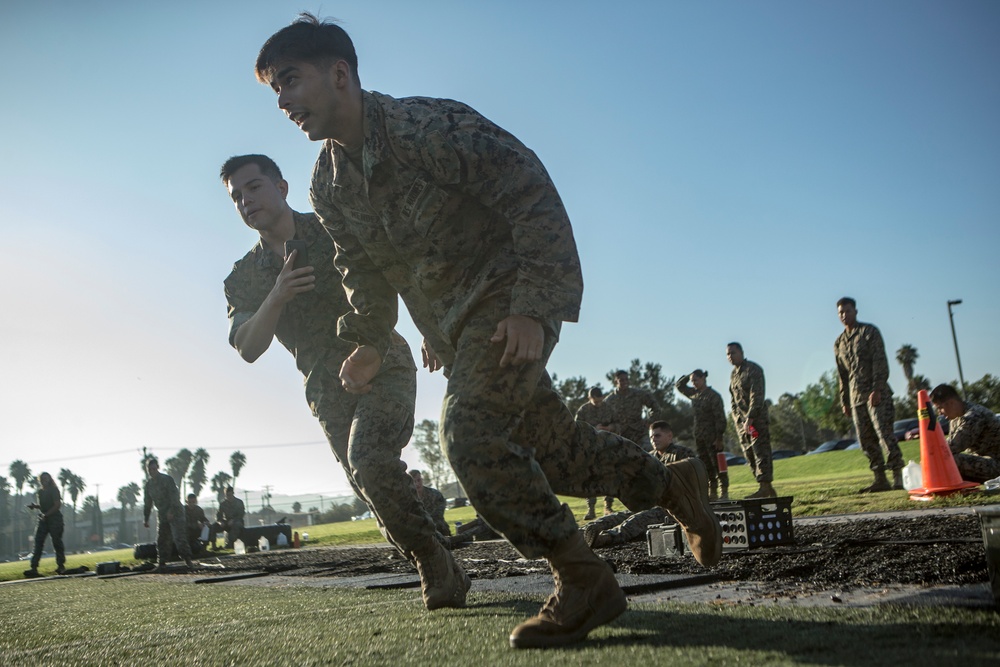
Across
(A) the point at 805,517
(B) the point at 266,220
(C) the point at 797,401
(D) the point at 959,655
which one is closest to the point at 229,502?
(A) the point at 805,517

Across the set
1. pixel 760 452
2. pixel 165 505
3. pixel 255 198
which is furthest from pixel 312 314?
pixel 165 505

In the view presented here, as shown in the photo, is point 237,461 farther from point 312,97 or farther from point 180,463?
point 312,97

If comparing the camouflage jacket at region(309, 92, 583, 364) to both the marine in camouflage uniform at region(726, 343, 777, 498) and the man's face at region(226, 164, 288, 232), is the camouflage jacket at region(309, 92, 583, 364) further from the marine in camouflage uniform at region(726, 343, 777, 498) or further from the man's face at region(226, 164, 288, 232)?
the marine in camouflage uniform at region(726, 343, 777, 498)

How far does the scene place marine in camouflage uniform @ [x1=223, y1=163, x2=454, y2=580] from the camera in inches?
153

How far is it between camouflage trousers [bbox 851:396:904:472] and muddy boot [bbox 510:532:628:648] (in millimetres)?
8058

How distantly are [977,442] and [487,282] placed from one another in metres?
7.04

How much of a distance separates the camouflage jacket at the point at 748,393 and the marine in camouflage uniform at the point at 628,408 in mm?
1668

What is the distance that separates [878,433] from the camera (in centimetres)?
982

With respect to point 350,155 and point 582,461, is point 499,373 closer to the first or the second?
point 582,461

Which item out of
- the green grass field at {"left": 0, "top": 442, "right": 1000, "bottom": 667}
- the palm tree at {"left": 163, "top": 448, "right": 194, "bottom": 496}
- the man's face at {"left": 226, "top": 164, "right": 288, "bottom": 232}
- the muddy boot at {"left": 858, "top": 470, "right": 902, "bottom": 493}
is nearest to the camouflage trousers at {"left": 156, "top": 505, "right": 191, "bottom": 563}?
the green grass field at {"left": 0, "top": 442, "right": 1000, "bottom": 667}

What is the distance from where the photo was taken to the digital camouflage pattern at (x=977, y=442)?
7.86 m

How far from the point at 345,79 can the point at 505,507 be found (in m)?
1.66

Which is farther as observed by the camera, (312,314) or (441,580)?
(312,314)

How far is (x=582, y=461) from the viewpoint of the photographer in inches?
118
